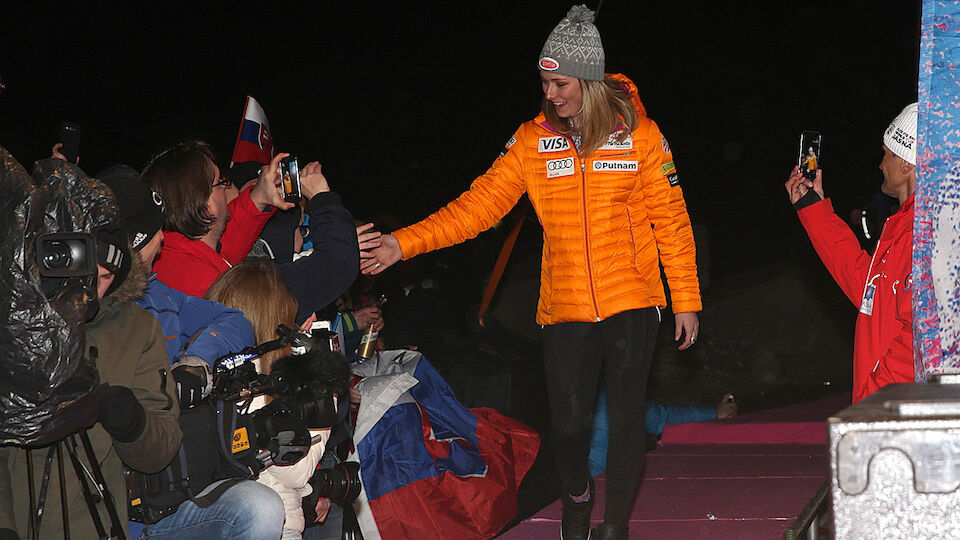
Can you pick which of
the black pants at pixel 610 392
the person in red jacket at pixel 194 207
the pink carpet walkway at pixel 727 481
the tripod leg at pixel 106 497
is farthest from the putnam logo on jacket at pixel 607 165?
the tripod leg at pixel 106 497

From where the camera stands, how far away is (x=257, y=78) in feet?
17.3

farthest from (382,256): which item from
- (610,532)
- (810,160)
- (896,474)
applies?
(896,474)

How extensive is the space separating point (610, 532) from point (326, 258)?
3.81ft

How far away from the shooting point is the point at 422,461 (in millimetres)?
3320

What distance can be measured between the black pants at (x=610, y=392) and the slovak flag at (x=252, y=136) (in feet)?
4.75

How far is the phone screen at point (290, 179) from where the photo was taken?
267 cm

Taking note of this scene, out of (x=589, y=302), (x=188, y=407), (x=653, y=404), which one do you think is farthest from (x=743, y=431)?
(x=188, y=407)

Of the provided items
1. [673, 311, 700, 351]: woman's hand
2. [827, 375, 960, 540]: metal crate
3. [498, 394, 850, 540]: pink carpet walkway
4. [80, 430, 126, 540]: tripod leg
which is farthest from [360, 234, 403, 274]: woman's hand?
[827, 375, 960, 540]: metal crate

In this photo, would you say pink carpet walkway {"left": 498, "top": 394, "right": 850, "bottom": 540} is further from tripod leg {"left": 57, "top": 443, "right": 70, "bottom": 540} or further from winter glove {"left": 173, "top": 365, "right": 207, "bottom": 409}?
Answer: tripod leg {"left": 57, "top": 443, "right": 70, "bottom": 540}

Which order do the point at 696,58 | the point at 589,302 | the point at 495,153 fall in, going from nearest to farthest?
the point at 589,302, the point at 495,153, the point at 696,58

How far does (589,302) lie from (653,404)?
2.87m

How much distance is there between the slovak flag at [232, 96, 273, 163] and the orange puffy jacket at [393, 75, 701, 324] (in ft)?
3.02

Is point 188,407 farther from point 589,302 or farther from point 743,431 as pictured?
point 743,431


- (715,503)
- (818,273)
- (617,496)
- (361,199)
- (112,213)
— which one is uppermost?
(112,213)
